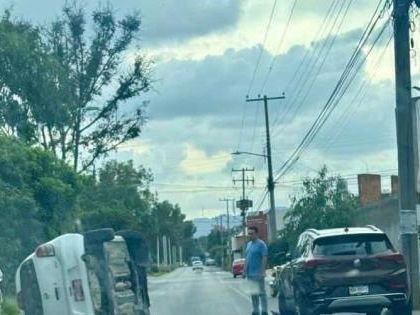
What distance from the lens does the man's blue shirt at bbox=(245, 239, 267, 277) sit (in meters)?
21.5

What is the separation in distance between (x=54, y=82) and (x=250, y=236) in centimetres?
2756

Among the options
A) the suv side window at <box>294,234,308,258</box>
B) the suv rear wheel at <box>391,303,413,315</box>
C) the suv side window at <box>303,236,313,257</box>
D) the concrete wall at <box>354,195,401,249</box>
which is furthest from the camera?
the concrete wall at <box>354,195,401,249</box>

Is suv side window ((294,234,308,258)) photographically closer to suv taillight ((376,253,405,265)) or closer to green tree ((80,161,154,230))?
suv taillight ((376,253,405,265))

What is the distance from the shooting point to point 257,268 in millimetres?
21672

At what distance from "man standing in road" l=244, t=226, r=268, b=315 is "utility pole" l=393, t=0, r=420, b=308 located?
11.0ft

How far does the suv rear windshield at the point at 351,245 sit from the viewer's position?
19.1 metres

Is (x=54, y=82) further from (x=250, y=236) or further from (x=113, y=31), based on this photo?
(x=250, y=236)

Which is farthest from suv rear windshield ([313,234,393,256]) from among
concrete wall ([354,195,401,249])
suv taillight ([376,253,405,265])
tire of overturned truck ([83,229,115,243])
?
concrete wall ([354,195,401,249])

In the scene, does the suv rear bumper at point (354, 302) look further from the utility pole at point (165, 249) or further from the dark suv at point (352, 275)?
the utility pole at point (165, 249)

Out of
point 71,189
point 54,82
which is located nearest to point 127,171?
point 54,82

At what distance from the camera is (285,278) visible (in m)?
22.3

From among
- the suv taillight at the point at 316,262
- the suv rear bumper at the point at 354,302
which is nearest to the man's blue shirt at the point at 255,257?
the suv taillight at the point at 316,262

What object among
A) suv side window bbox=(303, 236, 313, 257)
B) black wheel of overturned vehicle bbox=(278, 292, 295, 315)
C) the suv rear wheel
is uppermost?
suv side window bbox=(303, 236, 313, 257)

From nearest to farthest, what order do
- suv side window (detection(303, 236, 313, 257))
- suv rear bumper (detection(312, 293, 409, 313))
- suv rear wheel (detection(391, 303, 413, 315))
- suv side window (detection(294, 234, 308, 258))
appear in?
1. suv rear bumper (detection(312, 293, 409, 313))
2. suv rear wheel (detection(391, 303, 413, 315))
3. suv side window (detection(303, 236, 313, 257))
4. suv side window (detection(294, 234, 308, 258))
